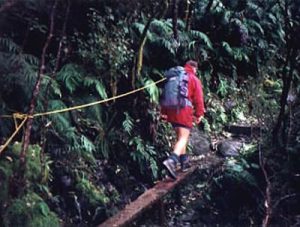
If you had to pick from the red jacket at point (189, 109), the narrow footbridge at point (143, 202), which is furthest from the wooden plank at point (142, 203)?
the red jacket at point (189, 109)

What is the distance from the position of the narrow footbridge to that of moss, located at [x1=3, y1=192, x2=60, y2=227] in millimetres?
750

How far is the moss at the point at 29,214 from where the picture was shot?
5746mm

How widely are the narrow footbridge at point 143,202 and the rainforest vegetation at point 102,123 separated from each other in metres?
0.46

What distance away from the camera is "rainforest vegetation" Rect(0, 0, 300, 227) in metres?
6.58

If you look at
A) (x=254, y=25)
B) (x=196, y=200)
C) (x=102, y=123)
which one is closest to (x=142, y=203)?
(x=196, y=200)

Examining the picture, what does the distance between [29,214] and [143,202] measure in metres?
1.88

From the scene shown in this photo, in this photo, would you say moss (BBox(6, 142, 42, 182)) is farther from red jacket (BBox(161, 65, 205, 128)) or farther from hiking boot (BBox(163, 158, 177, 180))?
red jacket (BBox(161, 65, 205, 128))

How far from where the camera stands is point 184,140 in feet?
27.8

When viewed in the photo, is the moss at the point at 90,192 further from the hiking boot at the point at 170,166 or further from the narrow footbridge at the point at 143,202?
the hiking boot at the point at 170,166

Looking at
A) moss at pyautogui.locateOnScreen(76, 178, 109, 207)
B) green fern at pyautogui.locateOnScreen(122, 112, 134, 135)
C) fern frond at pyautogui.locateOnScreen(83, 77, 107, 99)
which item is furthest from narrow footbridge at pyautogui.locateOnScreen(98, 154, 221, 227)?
fern frond at pyautogui.locateOnScreen(83, 77, 107, 99)

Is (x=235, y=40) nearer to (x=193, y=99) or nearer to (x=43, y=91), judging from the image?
(x=193, y=99)

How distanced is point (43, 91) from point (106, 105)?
1.87 metres

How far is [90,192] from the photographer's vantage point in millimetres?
7469

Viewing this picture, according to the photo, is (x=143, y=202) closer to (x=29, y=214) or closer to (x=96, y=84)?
(x=29, y=214)
